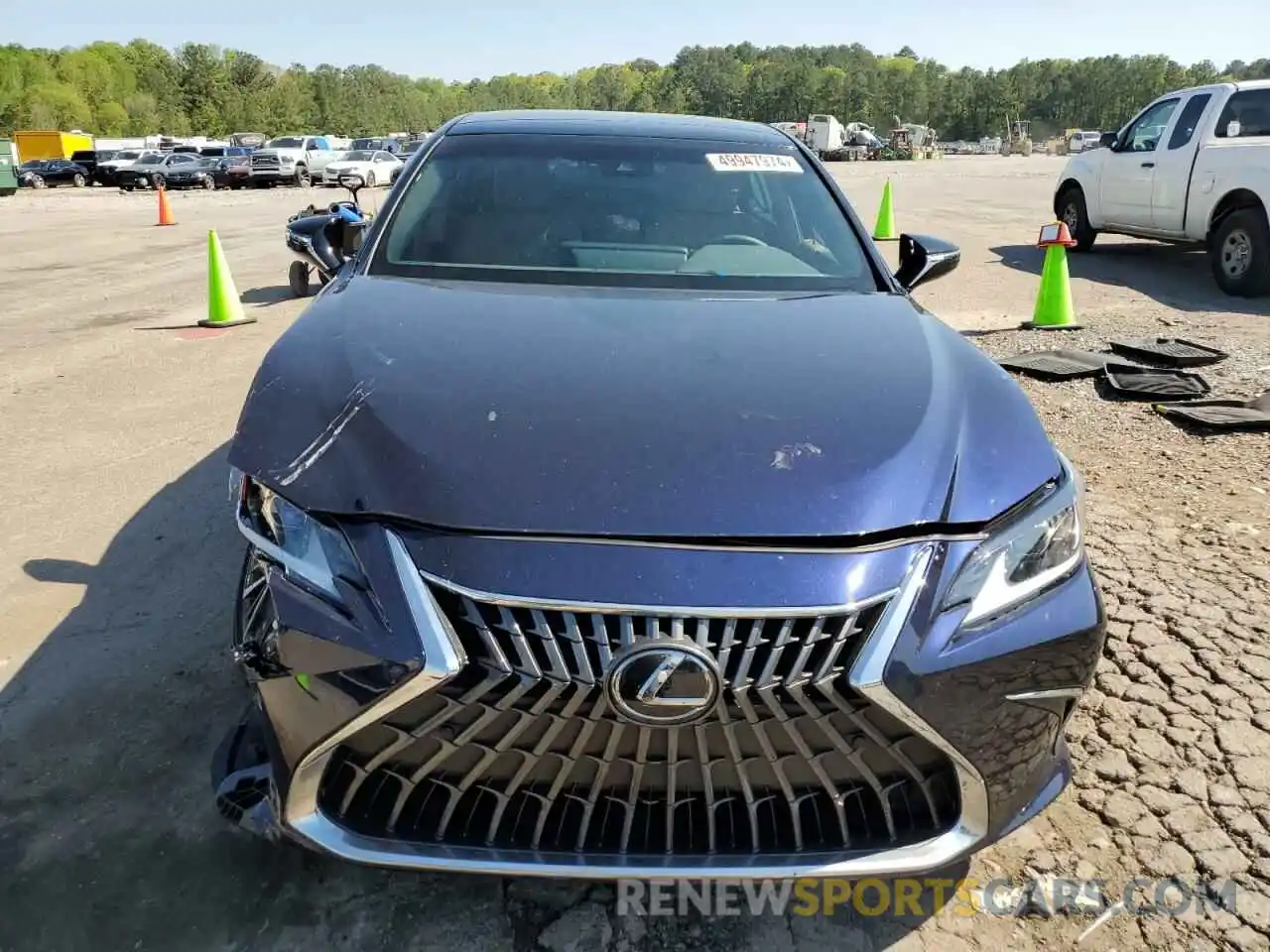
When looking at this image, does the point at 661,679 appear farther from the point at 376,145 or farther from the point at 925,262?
the point at 376,145

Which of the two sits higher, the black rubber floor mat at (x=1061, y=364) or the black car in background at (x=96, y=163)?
the black car in background at (x=96, y=163)

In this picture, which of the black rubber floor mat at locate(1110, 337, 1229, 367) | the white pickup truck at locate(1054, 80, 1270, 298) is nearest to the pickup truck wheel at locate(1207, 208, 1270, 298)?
the white pickup truck at locate(1054, 80, 1270, 298)

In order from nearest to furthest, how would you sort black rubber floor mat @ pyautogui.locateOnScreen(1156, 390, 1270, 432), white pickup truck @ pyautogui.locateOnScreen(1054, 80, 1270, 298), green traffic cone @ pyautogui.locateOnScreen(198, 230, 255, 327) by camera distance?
black rubber floor mat @ pyautogui.locateOnScreen(1156, 390, 1270, 432), green traffic cone @ pyautogui.locateOnScreen(198, 230, 255, 327), white pickup truck @ pyautogui.locateOnScreen(1054, 80, 1270, 298)

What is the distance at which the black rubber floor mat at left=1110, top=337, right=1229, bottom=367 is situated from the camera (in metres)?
6.51

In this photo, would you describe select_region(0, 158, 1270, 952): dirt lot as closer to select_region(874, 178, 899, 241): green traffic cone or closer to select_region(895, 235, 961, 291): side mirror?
select_region(895, 235, 961, 291): side mirror

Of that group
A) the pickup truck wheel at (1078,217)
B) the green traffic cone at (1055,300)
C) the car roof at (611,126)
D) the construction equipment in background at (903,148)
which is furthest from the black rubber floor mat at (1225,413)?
the construction equipment in background at (903,148)

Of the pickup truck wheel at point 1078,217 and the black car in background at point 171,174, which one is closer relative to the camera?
the pickup truck wheel at point 1078,217

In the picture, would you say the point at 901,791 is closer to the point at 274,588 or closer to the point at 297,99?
the point at 274,588

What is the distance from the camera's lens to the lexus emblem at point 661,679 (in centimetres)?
158

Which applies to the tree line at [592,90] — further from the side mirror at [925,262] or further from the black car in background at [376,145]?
the side mirror at [925,262]

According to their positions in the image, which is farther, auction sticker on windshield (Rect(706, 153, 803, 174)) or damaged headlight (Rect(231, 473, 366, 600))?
auction sticker on windshield (Rect(706, 153, 803, 174))

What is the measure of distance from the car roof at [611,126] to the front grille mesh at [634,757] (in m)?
2.42

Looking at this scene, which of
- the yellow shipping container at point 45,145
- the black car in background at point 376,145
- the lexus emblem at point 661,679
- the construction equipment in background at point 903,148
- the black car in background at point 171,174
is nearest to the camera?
the lexus emblem at point 661,679

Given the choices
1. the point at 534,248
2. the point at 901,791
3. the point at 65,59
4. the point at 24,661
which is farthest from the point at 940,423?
the point at 65,59
